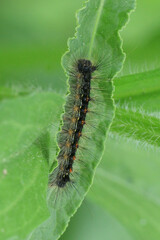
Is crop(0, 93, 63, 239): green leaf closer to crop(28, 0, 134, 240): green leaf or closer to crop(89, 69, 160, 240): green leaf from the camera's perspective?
crop(28, 0, 134, 240): green leaf

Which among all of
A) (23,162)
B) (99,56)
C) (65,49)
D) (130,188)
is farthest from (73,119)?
(130,188)

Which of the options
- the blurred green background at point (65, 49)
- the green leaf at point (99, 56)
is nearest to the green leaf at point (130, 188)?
the blurred green background at point (65, 49)

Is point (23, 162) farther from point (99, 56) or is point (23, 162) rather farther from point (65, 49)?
point (65, 49)

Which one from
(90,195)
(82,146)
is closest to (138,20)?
(90,195)

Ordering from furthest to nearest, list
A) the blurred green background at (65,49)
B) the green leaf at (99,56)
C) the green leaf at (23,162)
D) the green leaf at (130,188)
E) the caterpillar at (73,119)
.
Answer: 1. the green leaf at (130,188)
2. the blurred green background at (65,49)
3. the caterpillar at (73,119)
4. the green leaf at (99,56)
5. the green leaf at (23,162)

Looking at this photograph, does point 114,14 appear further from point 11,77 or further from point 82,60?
point 11,77

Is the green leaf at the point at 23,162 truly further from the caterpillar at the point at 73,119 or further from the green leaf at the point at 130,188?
the green leaf at the point at 130,188
